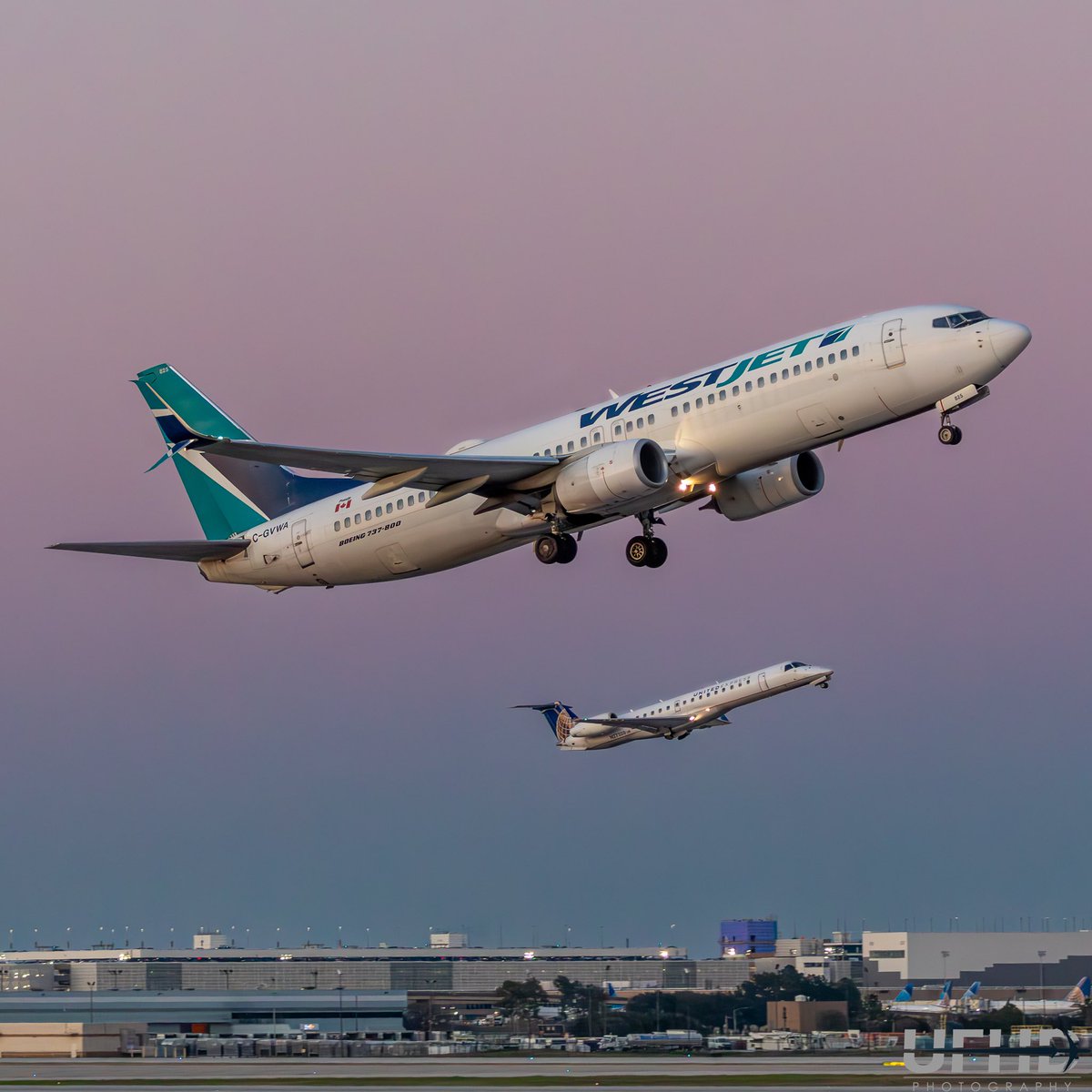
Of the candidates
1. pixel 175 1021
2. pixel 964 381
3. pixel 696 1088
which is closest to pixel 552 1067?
pixel 696 1088

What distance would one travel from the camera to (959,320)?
47.7m

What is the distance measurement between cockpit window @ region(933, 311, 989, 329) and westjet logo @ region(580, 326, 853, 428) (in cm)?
255

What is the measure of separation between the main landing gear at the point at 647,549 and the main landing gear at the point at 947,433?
10.8 m

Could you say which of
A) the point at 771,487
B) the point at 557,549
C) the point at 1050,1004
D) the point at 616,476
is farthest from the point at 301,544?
the point at 1050,1004

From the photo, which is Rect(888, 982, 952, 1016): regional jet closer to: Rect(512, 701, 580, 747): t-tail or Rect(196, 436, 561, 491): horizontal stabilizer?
Rect(512, 701, 580, 747): t-tail

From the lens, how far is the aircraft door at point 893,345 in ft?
155

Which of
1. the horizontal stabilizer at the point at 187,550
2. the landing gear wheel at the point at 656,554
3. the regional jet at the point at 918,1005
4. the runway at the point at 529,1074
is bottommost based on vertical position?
the regional jet at the point at 918,1005

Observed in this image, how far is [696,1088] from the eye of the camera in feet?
184

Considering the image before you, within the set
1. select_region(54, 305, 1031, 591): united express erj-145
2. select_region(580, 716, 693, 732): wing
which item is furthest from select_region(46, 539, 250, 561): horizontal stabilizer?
select_region(580, 716, 693, 732): wing

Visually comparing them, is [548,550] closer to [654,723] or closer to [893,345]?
[893,345]

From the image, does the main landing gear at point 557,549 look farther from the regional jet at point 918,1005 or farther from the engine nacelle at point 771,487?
the regional jet at point 918,1005

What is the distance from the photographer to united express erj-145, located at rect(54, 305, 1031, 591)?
156ft

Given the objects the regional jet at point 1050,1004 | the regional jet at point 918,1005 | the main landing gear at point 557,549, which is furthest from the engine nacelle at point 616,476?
the regional jet at point 918,1005

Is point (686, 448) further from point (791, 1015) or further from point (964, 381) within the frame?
point (791, 1015)
